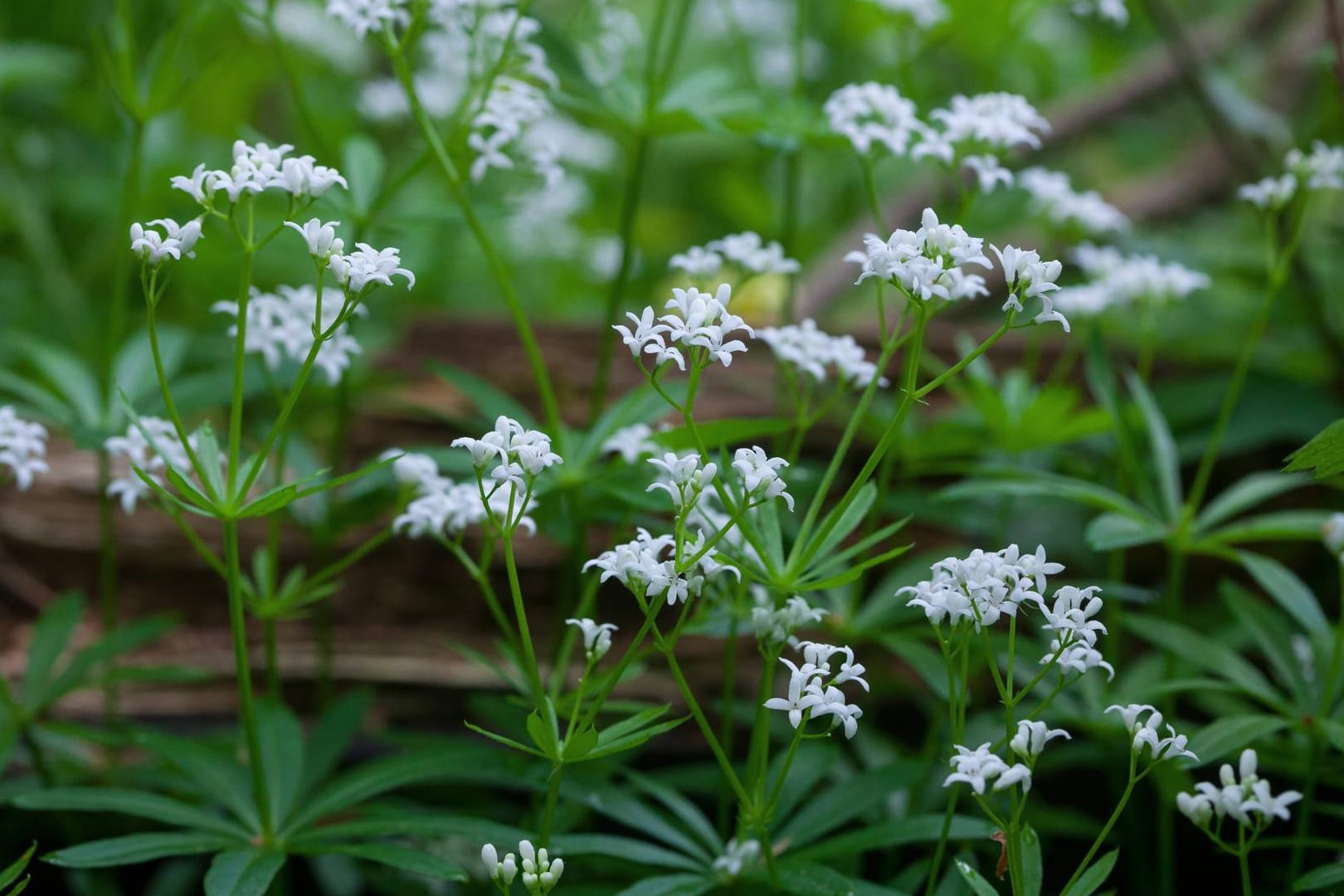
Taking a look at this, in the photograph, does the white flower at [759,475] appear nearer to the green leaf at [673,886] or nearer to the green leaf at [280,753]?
the green leaf at [673,886]

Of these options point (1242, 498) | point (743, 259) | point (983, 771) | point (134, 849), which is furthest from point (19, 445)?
point (1242, 498)

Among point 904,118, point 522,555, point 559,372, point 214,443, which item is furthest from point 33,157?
point 904,118

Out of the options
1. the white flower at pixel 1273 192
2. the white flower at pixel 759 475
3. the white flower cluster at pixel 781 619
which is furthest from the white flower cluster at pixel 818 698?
the white flower at pixel 1273 192

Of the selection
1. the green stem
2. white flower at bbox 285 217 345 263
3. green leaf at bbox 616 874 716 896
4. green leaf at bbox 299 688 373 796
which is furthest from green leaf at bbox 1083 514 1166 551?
green leaf at bbox 299 688 373 796

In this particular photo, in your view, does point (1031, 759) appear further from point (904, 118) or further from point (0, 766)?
point (0, 766)

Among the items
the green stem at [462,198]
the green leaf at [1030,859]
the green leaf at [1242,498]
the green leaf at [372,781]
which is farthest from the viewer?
the green leaf at [1242,498]

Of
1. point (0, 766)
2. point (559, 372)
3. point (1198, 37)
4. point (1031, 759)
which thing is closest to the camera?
point (1031, 759)
